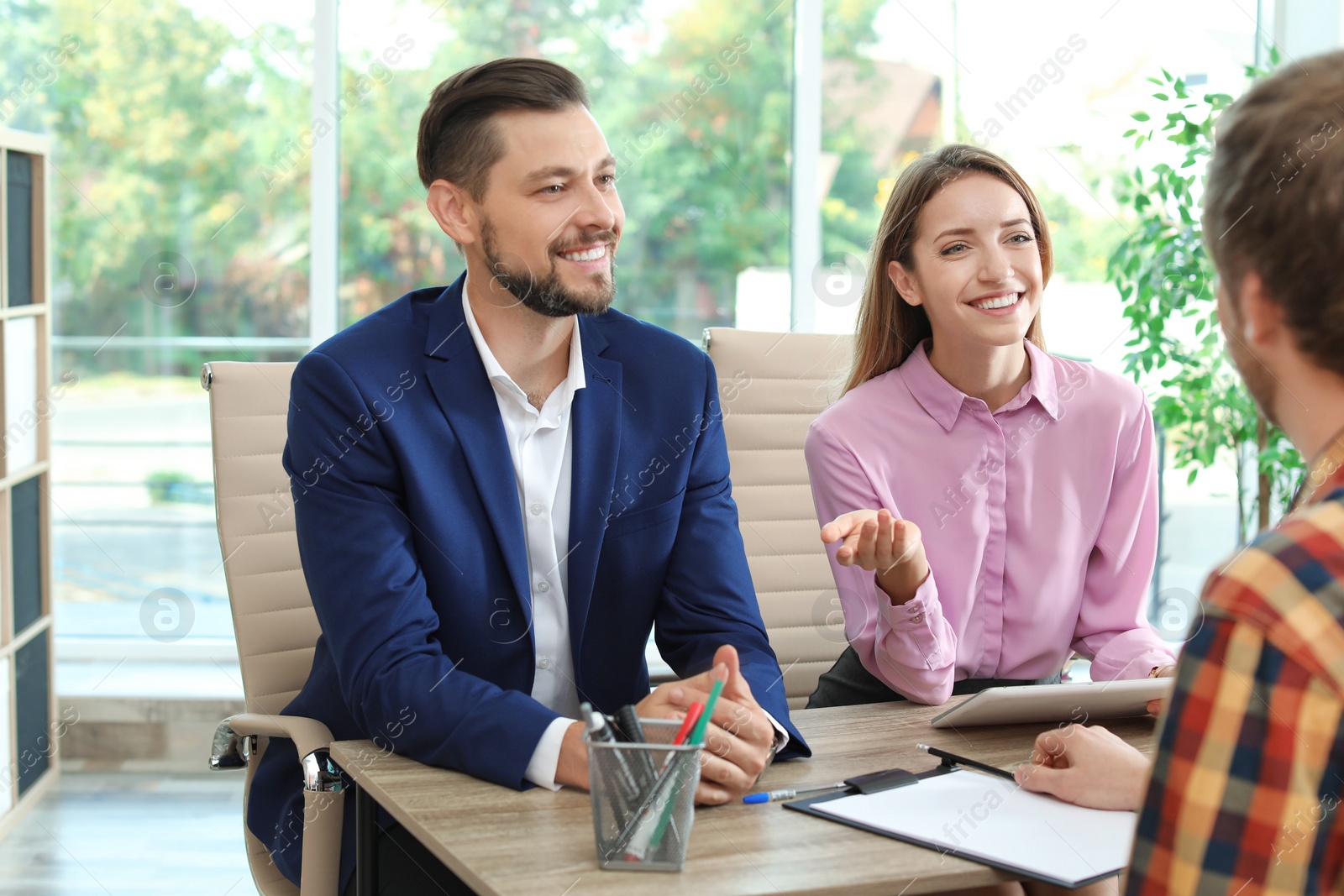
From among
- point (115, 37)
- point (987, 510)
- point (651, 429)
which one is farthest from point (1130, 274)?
point (115, 37)

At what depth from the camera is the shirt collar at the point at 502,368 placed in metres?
1.59

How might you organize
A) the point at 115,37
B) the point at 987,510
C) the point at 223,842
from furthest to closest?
1. the point at 115,37
2. the point at 223,842
3. the point at 987,510

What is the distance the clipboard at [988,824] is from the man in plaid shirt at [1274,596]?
0.84ft

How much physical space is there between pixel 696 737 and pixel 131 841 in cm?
255

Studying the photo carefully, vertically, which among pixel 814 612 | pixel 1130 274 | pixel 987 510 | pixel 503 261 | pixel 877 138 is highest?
pixel 877 138

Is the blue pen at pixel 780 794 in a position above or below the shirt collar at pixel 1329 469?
below

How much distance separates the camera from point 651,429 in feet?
5.33

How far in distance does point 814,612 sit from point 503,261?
0.91 metres

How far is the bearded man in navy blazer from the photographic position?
4.59ft

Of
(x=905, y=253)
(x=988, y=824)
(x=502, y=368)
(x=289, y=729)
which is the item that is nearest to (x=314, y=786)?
(x=289, y=729)

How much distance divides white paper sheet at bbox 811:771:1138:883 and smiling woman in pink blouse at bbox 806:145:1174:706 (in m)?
0.49

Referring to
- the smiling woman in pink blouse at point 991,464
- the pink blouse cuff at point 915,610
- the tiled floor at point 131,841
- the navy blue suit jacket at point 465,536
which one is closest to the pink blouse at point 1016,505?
the smiling woman in pink blouse at point 991,464

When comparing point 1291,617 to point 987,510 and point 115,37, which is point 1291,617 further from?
point 115,37

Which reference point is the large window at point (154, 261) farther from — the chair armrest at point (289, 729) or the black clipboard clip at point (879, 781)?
the black clipboard clip at point (879, 781)
